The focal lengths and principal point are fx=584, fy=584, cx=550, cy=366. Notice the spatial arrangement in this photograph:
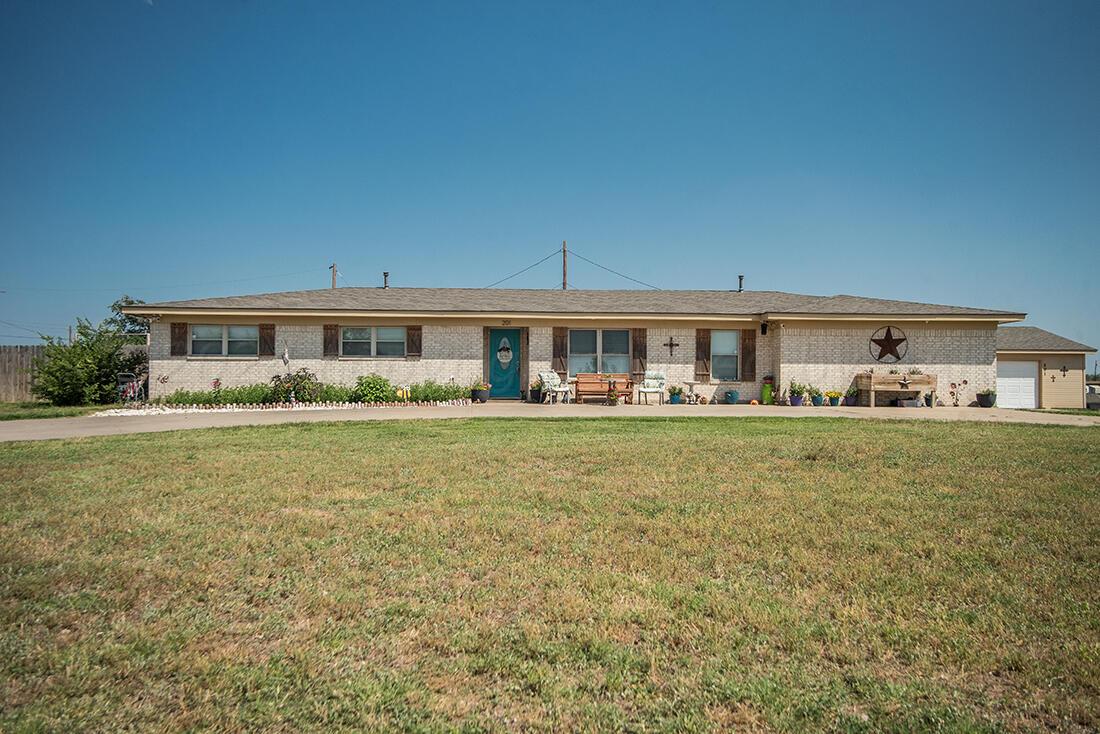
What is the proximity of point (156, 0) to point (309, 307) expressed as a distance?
24.6 feet

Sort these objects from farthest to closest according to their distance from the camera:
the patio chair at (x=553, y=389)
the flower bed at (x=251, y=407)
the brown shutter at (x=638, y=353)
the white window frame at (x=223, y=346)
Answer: the brown shutter at (x=638, y=353) → the white window frame at (x=223, y=346) → the patio chair at (x=553, y=389) → the flower bed at (x=251, y=407)

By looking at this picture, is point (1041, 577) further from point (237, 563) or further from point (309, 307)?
point (309, 307)

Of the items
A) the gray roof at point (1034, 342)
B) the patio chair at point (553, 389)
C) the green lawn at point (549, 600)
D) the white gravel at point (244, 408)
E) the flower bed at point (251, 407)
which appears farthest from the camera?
the gray roof at point (1034, 342)

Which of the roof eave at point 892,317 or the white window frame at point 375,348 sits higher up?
the roof eave at point 892,317

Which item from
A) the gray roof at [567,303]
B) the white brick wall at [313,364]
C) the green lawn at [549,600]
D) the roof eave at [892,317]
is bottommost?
the green lawn at [549,600]

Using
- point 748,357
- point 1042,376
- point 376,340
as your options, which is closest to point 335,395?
point 376,340

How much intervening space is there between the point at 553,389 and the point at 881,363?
9501 mm

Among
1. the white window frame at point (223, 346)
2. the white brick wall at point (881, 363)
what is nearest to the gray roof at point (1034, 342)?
the white brick wall at point (881, 363)

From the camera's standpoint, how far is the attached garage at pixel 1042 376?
70.6 ft

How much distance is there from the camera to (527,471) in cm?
606

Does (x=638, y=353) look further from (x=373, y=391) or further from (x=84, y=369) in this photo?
(x=84, y=369)

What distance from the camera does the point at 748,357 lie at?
1722 centimetres

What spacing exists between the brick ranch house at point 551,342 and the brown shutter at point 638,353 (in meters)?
0.04

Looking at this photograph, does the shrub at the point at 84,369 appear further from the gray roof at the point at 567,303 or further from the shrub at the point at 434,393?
the shrub at the point at 434,393
